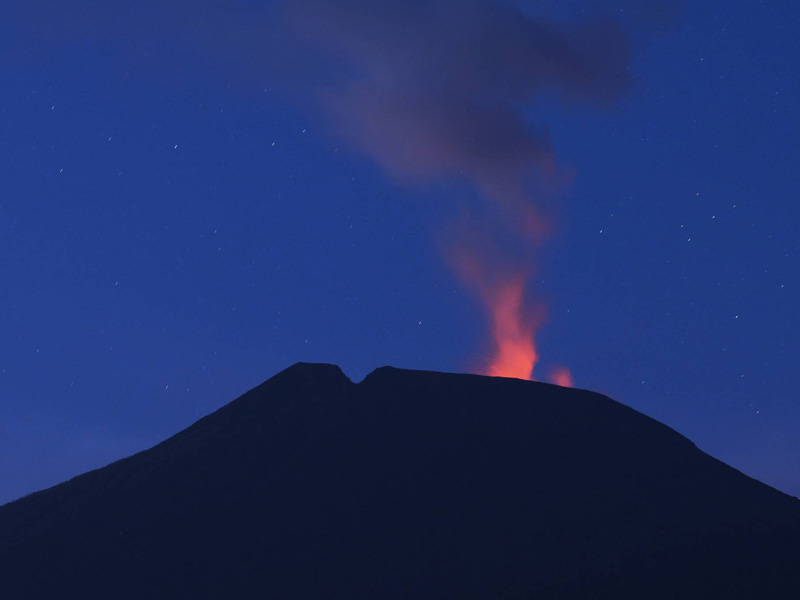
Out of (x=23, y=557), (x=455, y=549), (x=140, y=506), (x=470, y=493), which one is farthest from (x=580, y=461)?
(x=23, y=557)

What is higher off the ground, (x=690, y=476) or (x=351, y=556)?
(x=690, y=476)

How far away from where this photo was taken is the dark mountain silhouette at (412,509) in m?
56.2

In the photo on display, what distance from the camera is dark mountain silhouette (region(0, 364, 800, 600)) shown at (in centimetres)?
5616

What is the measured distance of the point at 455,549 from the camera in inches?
2307

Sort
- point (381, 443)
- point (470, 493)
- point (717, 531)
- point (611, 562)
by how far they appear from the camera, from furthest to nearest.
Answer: point (381, 443)
point (470, 493)
point (717, 531)
point (611, 562)

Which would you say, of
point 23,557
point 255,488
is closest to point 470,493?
point 255,488

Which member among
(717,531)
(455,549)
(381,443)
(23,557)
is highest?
(381,443)

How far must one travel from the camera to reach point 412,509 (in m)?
63.5

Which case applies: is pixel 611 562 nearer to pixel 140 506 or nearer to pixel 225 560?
pixel 225 560

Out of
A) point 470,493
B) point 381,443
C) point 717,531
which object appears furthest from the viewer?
point 381,443

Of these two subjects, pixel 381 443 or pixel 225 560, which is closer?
pixel 225 560

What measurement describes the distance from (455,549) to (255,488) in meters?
17.0

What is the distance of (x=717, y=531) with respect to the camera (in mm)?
60656

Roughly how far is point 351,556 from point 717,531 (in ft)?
79.5
